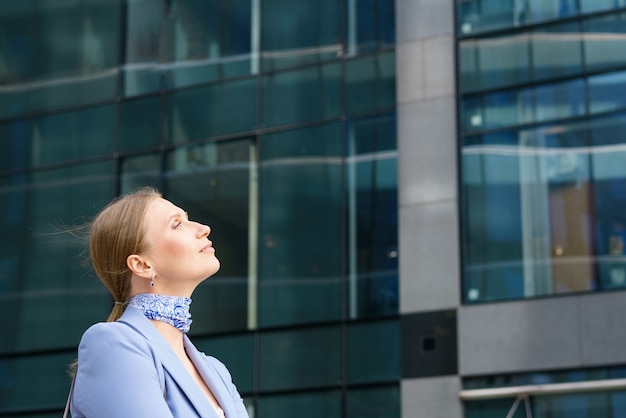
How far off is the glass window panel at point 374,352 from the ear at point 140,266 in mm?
14021

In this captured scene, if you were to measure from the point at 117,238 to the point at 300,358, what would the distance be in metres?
14.7

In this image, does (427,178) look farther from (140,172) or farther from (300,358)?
(140,172)

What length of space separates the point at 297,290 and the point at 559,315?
160 inches

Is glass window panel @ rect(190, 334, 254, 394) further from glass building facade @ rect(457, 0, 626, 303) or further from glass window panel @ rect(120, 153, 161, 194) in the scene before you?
glass building facade @ rect(457, 0, 626, 303)

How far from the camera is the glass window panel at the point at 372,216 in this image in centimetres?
1786

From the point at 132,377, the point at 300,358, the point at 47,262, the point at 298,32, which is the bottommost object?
the point at 132,377

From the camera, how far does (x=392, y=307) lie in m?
17.7

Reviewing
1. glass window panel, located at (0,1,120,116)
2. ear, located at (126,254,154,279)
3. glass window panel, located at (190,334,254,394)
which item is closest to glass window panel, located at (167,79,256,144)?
glass window panel, located at (0,1,120,116)

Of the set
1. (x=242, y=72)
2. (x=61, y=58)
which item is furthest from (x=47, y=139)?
(x=242, y=72)

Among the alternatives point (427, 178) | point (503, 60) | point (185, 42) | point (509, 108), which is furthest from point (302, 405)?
point (185, 42)

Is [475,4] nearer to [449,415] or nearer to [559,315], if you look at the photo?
[559,315]

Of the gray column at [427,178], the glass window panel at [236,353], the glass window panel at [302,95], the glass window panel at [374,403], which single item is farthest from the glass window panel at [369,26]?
the glass window panel at [374,403]

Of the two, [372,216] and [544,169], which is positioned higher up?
[544,169]

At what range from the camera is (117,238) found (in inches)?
140
